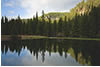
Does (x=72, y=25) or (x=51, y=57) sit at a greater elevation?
(x=72, y=25)

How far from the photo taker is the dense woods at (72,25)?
15029mm

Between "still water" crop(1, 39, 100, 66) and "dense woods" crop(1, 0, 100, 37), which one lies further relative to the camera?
"dense woods" crop(1, 0, 100, 37)

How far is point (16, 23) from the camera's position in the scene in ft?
60.5

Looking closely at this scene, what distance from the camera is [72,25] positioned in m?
17.2

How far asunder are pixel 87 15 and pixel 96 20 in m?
1.62

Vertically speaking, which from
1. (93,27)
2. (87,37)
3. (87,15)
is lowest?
(87,37)

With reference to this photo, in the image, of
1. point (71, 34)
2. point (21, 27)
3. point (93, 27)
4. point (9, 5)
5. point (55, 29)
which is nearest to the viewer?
point (9, 5)

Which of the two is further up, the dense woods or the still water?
the dense woods

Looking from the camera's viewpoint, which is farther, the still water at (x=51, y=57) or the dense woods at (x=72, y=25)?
the dense woods at (x=72, y=25)

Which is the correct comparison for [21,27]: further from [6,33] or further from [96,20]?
[96,20]

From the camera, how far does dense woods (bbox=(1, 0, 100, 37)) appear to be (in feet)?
49.3

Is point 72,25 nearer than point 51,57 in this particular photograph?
No

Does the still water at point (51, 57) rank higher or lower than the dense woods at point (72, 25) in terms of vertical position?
lower

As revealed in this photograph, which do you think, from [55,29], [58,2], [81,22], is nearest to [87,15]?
[81,22]
